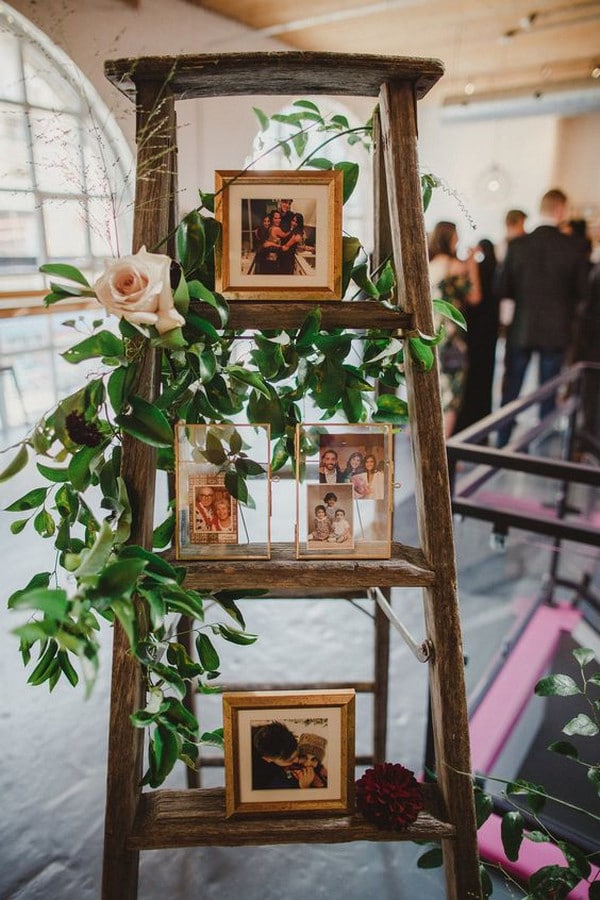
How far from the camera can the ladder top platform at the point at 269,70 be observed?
90cm

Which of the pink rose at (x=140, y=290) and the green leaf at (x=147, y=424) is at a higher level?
the pink rose at (x=140, y=290)

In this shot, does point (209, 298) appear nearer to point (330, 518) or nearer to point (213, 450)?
point (213, 450)

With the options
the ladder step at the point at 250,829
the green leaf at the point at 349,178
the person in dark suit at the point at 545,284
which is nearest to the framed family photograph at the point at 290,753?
the ladder step at the point at 250,829

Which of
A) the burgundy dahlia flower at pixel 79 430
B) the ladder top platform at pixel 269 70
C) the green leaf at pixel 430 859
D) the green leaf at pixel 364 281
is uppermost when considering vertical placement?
the ladder top platform at pixel 269 70

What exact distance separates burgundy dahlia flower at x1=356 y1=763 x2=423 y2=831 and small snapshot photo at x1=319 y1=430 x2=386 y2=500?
1.48 ft

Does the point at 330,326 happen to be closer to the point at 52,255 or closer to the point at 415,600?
the point at 415,600

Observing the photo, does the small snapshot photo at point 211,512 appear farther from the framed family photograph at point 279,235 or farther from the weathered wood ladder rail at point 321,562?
the framed family photograph at point 279,235

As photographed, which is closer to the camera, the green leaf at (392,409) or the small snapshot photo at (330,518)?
the small snapshot photo at (330,518)

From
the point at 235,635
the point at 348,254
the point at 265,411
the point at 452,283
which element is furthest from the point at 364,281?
the point at 452,283

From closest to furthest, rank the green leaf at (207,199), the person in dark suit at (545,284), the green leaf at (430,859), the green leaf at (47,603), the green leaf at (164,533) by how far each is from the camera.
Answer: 1. the green leaf at (47,603)
2. the green leaf at (207,199)
3. the green leaf at (164,533)
4. the green leaf at (430,859)
5. the person in dark suit at (545,284)

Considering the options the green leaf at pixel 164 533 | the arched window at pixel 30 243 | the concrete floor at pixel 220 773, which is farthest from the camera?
the arched window at pixel 30 243

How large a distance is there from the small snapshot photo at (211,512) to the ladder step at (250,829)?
1.47ft

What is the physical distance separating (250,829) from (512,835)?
1.42ft

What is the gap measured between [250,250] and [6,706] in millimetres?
1883
